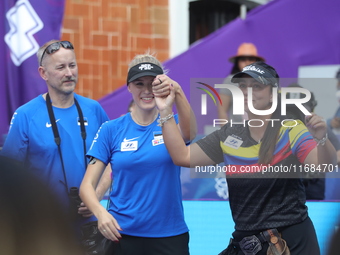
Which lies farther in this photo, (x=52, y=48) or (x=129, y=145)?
(x=52, y=48)

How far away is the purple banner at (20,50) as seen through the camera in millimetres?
7309

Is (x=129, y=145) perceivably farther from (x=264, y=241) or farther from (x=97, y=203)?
(x=264, y=241)

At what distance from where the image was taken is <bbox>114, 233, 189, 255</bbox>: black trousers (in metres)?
4.18

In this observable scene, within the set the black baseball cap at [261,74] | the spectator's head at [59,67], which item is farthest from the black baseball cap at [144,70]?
the spectator's head at [59,67]

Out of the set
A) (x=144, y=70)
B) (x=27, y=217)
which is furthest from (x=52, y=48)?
(x=27, y=217)

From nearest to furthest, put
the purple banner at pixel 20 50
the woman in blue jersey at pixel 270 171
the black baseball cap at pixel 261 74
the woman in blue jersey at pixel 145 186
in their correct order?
the woman in blue jersey at pixel 270 171 → the black baseball cap at pixel 261 74 → the woman in blue jersey at pixel 145 186 → the purple banner at pixel 20 50

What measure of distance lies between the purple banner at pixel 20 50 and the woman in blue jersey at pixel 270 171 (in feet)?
12.7

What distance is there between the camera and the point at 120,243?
4.23m

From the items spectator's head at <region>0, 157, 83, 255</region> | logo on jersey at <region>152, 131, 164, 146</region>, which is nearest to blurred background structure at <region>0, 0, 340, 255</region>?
logo on jersey at <region>152, 131, 164, 146</region>

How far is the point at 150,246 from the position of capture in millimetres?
4184

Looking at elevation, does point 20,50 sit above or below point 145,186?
above

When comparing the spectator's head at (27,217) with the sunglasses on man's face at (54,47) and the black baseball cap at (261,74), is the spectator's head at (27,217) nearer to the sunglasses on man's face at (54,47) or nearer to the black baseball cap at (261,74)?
the black baseball cap at (261,74)

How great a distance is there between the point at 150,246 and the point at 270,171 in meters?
0.91

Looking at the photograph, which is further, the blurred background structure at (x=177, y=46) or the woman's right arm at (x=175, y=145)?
the blurred background structure at (x=177, y=46)
